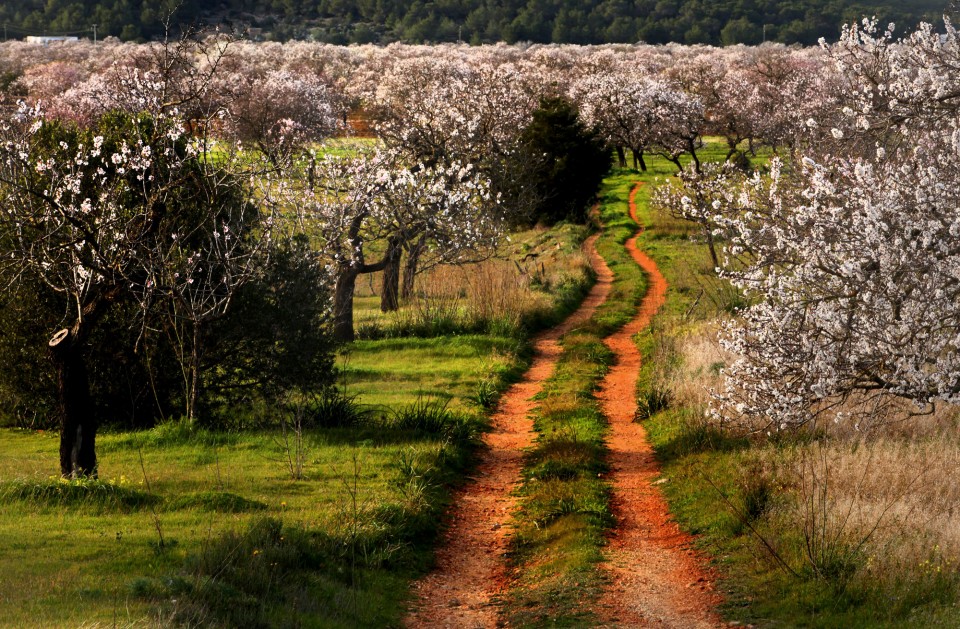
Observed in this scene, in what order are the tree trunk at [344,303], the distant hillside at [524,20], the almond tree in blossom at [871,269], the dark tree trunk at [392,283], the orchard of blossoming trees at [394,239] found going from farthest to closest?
the distant hillside at [524,20] < the dark tree trunk at [392,283] < the tree trunk at [344,303] < the orchard of blossoming trees at [394,239] < the almond tree in blossom at [871,269]

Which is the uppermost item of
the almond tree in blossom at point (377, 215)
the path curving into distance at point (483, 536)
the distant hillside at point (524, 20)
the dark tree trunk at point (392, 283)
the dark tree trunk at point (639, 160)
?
the distant hillside at point (524, 20)

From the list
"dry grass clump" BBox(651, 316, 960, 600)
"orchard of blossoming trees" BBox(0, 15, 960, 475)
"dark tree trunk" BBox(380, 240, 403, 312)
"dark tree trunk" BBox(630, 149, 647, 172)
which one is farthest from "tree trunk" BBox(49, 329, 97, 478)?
"dark tree trunk" BBox(630, 149, 647, 172)

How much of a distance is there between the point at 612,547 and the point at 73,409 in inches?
233

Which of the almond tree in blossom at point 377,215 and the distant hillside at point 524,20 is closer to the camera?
the almond tree in blossom at point 377,215

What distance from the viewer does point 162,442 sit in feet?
42.5

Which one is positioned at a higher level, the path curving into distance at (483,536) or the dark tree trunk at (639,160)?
the dark tree trunk at (639,160)

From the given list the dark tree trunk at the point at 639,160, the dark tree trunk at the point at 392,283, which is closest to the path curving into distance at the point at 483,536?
the dark tree trunk at the point at 392,283

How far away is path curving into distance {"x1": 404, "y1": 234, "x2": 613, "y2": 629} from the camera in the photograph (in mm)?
8695

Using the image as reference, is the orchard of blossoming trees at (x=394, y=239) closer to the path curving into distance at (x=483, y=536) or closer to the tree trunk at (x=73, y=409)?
the tree trunk at (x=73, y=409)

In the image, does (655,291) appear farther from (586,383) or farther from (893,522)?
(893,522)

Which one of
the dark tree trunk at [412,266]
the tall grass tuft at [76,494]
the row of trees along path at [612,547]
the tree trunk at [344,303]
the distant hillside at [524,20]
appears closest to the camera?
the row of trees along path at [612,547]

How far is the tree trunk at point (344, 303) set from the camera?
20750mm

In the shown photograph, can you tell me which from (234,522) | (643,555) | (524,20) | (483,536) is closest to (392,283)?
(483,536)

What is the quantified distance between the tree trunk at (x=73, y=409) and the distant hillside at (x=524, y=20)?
125645mm
